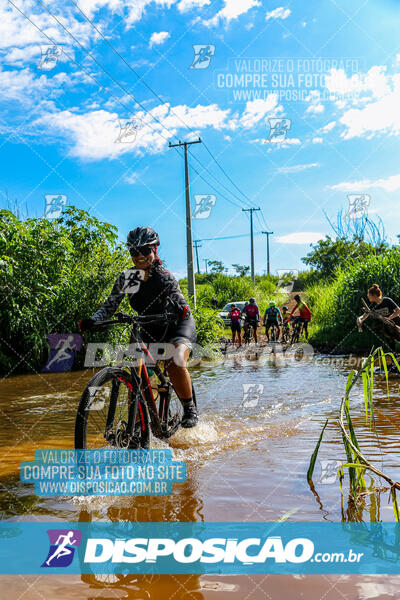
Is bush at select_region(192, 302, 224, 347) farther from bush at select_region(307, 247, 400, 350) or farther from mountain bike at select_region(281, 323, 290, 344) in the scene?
mountain bike at select_region(281, 323, 290, 344)

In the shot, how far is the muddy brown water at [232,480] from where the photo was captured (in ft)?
8.45

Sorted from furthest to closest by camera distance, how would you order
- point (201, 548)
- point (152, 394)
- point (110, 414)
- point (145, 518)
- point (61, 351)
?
point (61, 351), point (152, 394), point (110, 414), point (145, 518), point (201, 548)

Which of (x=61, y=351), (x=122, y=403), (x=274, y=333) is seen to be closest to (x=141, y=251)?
(x=122, y=403)

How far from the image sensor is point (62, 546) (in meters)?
3.04

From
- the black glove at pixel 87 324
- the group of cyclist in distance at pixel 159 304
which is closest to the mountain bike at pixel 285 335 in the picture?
the group of cyclist in distance at pixel 159 304

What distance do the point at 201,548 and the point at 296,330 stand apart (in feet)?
58.0

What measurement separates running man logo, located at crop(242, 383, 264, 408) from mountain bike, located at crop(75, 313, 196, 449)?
3.80 meters

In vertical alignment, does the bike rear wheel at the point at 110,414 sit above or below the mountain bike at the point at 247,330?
above

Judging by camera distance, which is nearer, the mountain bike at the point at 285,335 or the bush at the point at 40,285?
the bush at the point at 40,285

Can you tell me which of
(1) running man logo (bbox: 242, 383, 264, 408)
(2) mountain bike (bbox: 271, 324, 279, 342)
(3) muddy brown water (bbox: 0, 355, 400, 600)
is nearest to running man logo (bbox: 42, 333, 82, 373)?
(3) muddy brown water (bbox: 0, 355, 400, 600)

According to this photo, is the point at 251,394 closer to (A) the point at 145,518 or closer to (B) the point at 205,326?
(A) the point at 145,518

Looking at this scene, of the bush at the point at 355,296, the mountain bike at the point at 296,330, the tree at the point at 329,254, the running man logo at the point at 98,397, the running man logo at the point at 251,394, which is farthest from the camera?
the tree at the point at 329,254

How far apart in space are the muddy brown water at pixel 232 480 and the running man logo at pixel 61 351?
305cm

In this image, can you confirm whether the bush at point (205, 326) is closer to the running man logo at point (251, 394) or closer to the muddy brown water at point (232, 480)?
the running man logo at point (251, 394)
